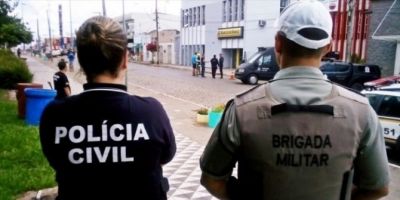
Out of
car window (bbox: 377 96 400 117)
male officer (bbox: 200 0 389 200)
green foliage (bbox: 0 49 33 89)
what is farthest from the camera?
green foliage (bbox: 0 49 33 89)

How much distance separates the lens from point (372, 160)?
1852 millimetres

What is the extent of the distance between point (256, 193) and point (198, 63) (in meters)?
29.6

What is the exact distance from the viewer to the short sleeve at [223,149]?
184cm

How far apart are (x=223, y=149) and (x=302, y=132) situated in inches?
14.1

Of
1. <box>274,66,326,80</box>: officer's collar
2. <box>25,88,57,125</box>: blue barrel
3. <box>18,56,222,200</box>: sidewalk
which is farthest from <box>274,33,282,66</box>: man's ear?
<box>25,88,57,125</box>: blue barrel

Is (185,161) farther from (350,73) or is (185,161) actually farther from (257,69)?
(257,69)

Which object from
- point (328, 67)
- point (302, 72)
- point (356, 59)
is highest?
point (302, 72)

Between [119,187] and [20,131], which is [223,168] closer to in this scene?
[119,187]

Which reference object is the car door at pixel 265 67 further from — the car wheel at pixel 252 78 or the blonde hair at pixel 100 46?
the blonde hair at pixel 100 46

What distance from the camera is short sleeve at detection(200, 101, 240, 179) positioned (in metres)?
1.84

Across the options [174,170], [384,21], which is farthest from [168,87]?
[174,170]

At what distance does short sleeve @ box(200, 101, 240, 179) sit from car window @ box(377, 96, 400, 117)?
24.3ft

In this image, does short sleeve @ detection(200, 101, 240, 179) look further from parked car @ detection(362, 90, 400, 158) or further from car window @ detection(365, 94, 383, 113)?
car window @ detection(365, 94, 383, 113)

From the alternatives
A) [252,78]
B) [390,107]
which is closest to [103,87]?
[390,107]
